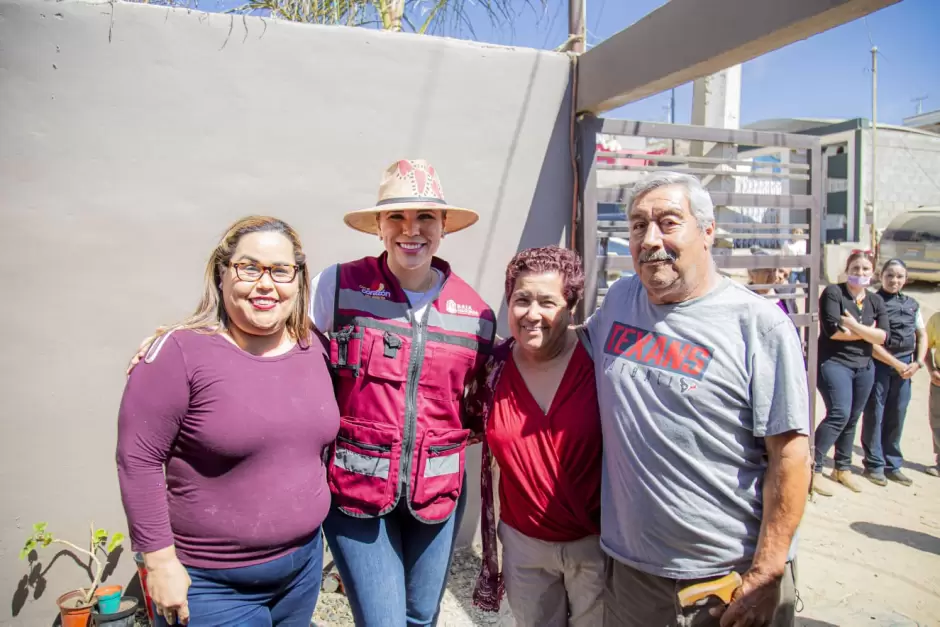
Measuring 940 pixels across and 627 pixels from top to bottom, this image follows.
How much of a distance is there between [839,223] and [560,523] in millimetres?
21508

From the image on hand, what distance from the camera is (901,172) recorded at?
20125 millimetres

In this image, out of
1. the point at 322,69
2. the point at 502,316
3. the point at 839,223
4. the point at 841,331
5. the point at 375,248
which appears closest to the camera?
the point at 322,69

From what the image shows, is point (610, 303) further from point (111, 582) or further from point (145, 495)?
point (111, 582)

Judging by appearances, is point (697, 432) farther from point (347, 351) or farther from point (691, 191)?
point (347, 351)

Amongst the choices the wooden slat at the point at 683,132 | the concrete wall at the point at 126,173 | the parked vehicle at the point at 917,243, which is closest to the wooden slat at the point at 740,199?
the wooden slat at the point at 683,132

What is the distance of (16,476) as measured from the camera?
294 cm

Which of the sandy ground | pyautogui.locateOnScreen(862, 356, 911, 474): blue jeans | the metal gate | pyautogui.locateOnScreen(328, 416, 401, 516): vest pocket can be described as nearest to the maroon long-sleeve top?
pyautogui.locateOnScreen(328, 416, 401, 516): vest pocket

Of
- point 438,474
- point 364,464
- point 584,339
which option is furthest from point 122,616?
point 584,339

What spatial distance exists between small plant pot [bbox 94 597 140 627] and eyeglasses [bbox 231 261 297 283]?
7.06 feet

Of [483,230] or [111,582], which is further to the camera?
[483,230]

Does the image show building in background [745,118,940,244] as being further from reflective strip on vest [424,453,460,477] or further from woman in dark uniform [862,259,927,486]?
reflective strip on vest [424,453,460,477]

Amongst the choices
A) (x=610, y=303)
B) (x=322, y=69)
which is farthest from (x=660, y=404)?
(x=322, y=69)

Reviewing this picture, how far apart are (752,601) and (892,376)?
4.95 meters

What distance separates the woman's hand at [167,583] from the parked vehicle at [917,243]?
53.6 feet
